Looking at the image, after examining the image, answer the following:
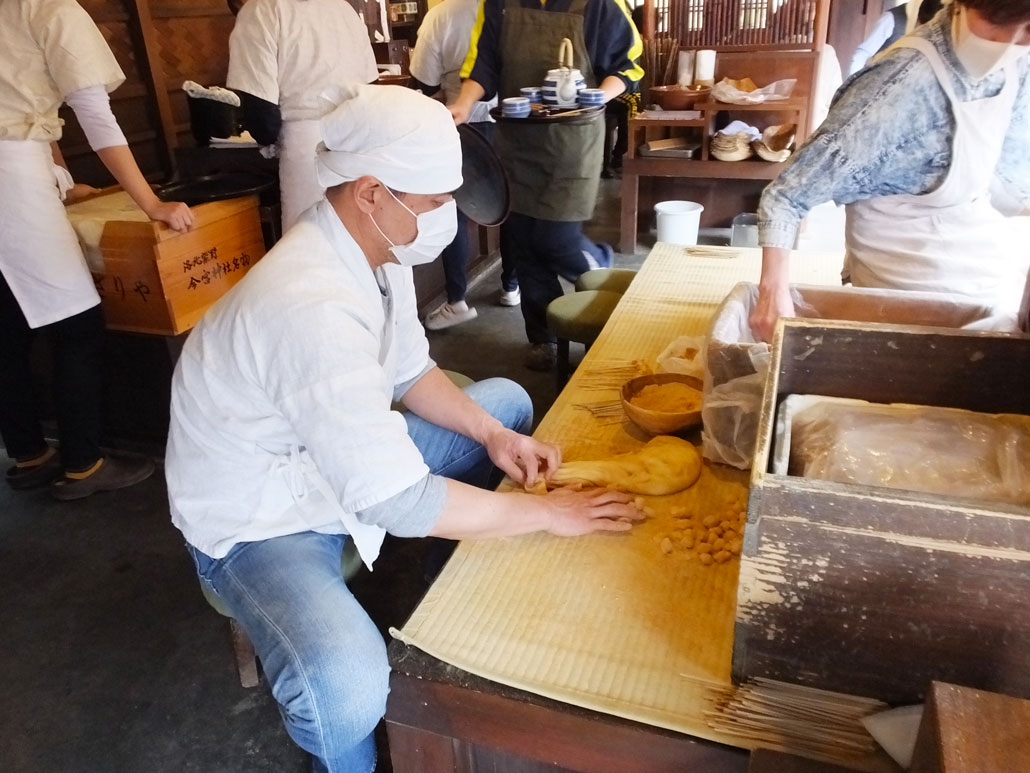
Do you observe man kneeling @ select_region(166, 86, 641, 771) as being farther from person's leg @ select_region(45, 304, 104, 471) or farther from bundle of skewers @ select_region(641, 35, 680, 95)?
bundle of skewers @ select_region(641, 35, 680, 95)

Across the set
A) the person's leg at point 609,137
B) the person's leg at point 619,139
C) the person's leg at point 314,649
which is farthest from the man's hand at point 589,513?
the person's leg at point 619,139

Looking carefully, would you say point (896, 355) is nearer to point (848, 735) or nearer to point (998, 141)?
point (848, 735)

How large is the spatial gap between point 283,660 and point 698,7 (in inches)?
168

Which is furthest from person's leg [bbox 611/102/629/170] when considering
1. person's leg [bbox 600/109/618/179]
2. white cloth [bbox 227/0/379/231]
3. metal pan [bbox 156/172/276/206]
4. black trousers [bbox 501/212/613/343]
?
metal pan [bbox 156/172/276/206]

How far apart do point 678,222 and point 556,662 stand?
3444 millimetres

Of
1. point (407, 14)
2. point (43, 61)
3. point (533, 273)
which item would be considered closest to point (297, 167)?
point (43, 61)

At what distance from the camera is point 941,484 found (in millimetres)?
896

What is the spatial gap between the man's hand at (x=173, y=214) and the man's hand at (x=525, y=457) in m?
1.41

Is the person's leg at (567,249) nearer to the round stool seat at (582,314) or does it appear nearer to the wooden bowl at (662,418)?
the round stool seat at (582,314)

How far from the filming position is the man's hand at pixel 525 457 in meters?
1.33

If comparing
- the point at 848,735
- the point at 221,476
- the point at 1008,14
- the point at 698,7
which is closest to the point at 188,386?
the point at 221,476

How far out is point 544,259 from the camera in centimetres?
313

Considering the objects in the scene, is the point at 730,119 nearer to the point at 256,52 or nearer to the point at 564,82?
the point at 564,82

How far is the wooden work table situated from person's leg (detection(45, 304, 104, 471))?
1.71 metres
